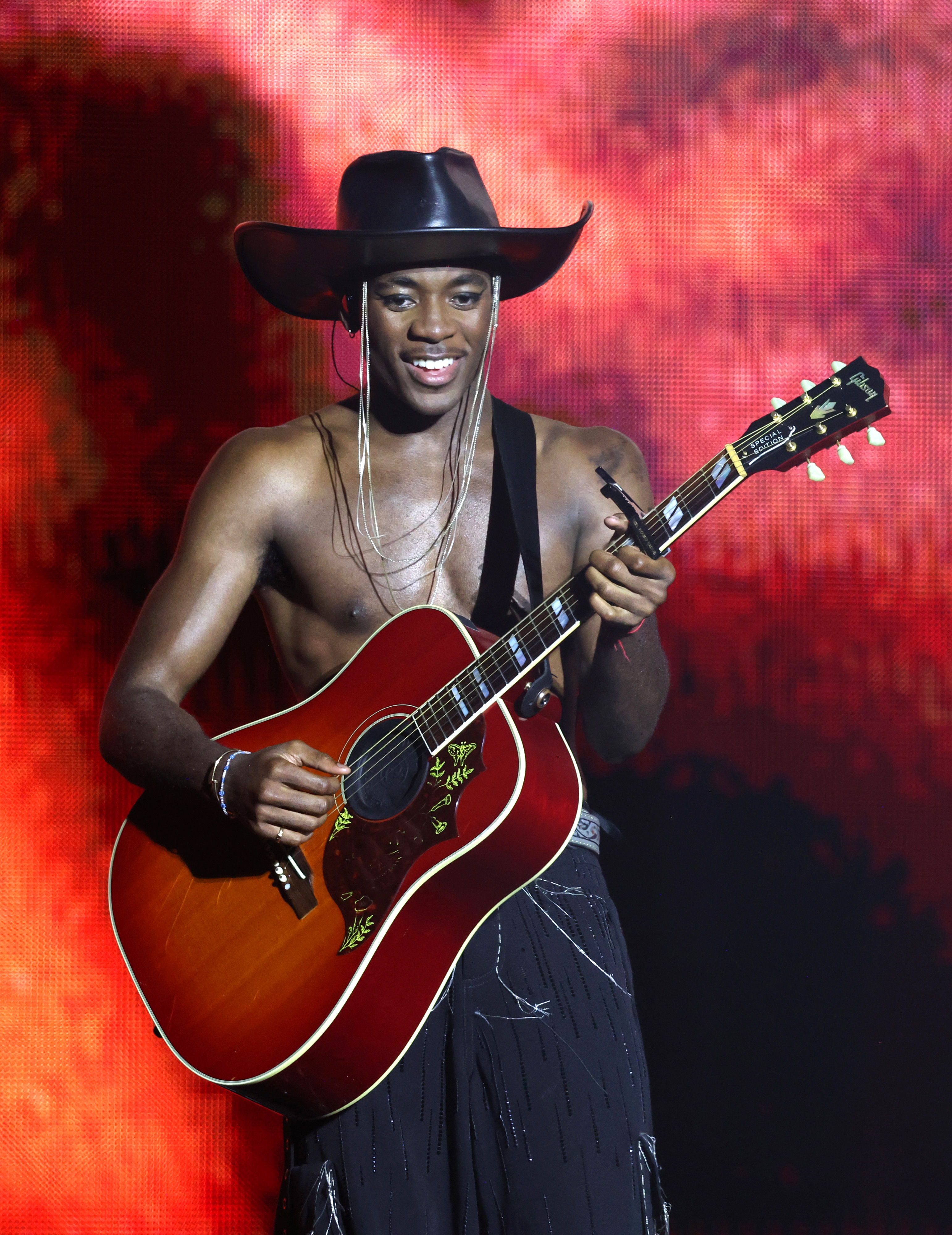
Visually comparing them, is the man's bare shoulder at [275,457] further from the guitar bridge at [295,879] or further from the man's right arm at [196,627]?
the guitar bridge at [295,879]

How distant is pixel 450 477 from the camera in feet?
6.63

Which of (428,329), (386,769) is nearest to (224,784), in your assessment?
(386,769)

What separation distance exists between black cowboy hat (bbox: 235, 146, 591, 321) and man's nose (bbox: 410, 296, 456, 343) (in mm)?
72

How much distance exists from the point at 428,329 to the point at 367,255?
181 mm

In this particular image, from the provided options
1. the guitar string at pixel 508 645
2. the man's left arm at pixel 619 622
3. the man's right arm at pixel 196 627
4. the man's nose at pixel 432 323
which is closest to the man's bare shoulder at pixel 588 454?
the man's left arm at pixel 619 622

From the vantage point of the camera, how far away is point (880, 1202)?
2289 millimetres

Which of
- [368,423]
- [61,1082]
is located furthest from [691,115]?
[61,1082]

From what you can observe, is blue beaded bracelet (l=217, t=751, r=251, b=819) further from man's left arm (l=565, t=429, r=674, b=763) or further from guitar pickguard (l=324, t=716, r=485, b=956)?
man's left arm (l=565, t=429, r=674, b=763)

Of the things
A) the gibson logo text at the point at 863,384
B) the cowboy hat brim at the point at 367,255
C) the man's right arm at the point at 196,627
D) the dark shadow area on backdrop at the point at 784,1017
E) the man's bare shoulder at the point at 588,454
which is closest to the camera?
the gibson logo text at the point at 863,384

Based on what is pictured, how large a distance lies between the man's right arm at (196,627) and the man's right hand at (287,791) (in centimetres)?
1

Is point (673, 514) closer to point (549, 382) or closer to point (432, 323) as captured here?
point (432, 323)

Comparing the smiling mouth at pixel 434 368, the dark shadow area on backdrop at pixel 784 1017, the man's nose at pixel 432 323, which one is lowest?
the dark shadow area on backdrop at pixel 784 1017

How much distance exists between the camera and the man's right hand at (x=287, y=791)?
156 cm

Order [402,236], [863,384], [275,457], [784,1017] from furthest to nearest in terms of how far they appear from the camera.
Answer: [784,1017] < [275,457] < [402,236] < [863,384]
